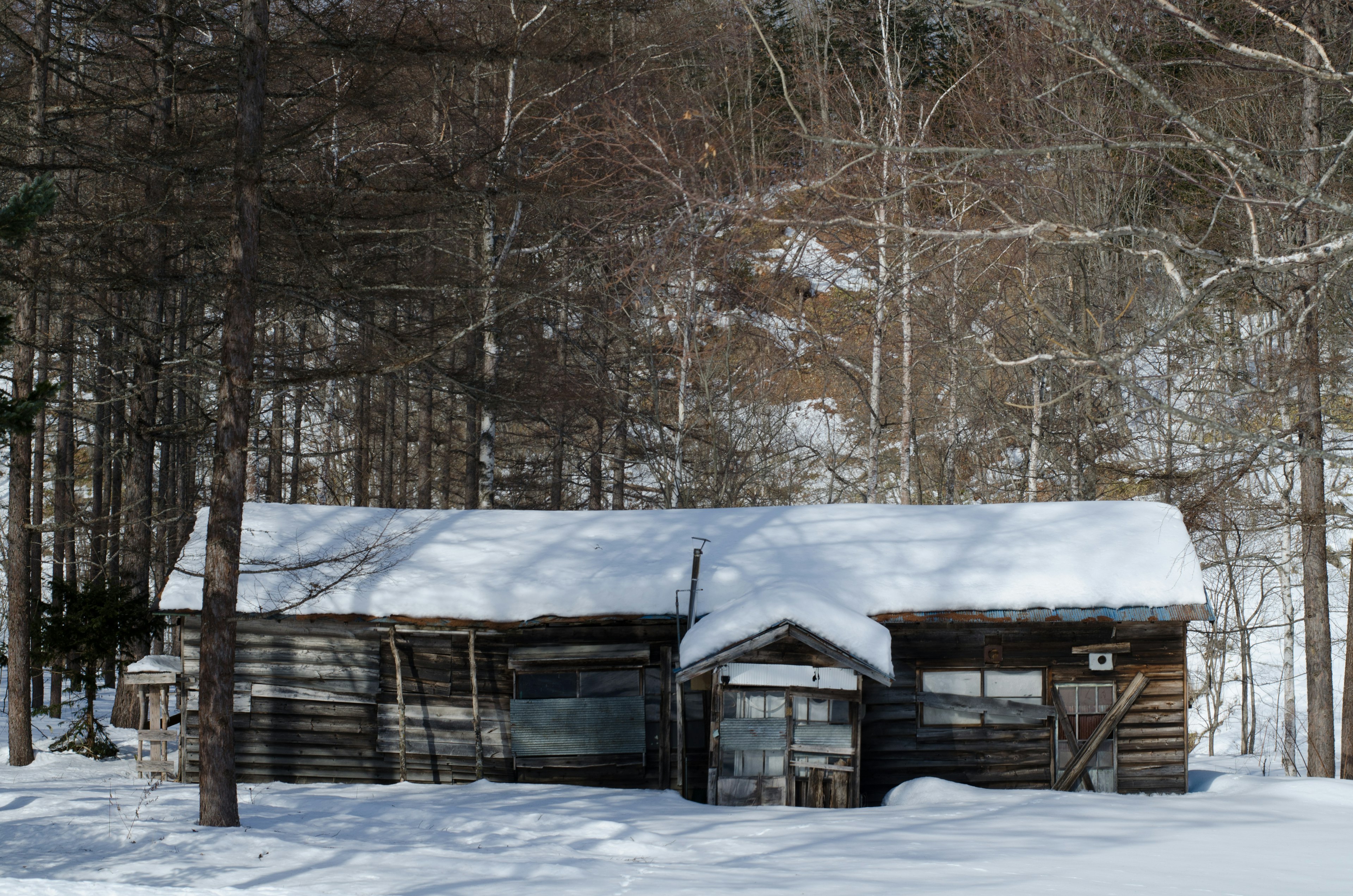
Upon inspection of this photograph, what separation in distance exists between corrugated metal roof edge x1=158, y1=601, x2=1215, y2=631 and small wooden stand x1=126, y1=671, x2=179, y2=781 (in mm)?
1308

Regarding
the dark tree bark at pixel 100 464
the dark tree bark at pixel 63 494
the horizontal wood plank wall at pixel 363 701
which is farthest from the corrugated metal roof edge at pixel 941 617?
the dark tree bark at pixel 100 464

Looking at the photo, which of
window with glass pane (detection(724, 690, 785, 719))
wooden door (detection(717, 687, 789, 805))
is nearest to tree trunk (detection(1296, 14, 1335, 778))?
window with glass pane (detection(724, 690, 785, 719))

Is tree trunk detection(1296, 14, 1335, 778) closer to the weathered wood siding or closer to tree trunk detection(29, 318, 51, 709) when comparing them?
the weathered wood siding

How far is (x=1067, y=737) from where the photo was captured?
47.5 feet

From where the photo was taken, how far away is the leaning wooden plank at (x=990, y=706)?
14.5 m

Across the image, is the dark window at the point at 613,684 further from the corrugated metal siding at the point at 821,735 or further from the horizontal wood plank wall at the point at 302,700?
the horizontal wood plank wall at the point at 302,700

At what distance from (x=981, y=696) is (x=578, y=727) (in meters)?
5.64

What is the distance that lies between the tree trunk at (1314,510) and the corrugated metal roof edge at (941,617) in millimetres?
2561

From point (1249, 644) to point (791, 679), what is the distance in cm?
2189

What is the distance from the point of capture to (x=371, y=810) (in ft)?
40.2

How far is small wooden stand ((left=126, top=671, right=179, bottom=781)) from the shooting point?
14867 millimetres

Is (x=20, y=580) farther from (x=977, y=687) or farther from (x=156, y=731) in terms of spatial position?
(x=977, y=687)

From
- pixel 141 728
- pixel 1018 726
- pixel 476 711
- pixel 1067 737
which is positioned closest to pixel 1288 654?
pixel 1067 737

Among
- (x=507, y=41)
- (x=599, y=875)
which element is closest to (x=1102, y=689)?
(x=599, y=875)
